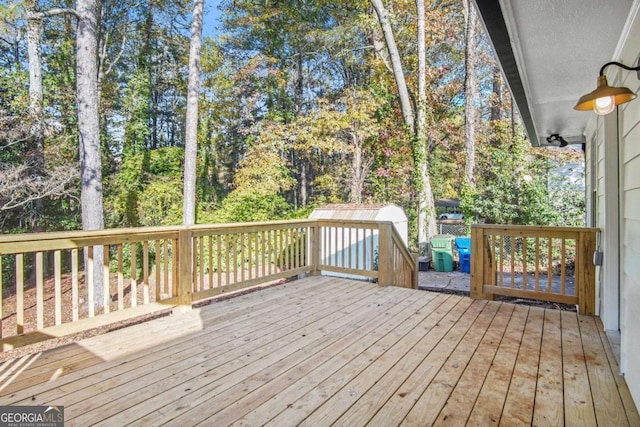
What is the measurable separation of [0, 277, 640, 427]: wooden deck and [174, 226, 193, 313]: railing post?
0.47 ft

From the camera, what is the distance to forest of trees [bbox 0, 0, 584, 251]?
9117 mm

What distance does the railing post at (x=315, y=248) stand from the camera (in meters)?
5.36

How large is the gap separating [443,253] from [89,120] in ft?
26.0

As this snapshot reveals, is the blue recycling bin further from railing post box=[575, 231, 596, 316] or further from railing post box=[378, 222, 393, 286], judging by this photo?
railing post box=[575, 231, 596, 316]

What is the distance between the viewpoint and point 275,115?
11961 mm

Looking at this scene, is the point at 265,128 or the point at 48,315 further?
the point at 265,128

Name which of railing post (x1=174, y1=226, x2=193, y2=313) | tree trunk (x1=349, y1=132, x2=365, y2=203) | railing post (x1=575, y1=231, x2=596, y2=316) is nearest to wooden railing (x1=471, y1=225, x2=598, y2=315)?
railing post (x1=575, y1=231, x2=596, y2=316)

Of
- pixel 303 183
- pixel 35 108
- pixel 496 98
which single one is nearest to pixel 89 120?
pixel 35 108

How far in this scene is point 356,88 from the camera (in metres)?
11.8

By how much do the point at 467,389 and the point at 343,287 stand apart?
2652mm

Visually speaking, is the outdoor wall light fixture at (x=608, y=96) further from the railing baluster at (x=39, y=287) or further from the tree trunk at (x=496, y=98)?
the tree trunk at (x=496, y=98)

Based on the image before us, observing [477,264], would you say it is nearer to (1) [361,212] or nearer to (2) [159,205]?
(1) [361,212]

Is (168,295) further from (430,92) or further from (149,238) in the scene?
(430,92)

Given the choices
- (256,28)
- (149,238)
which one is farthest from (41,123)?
(149,238)
